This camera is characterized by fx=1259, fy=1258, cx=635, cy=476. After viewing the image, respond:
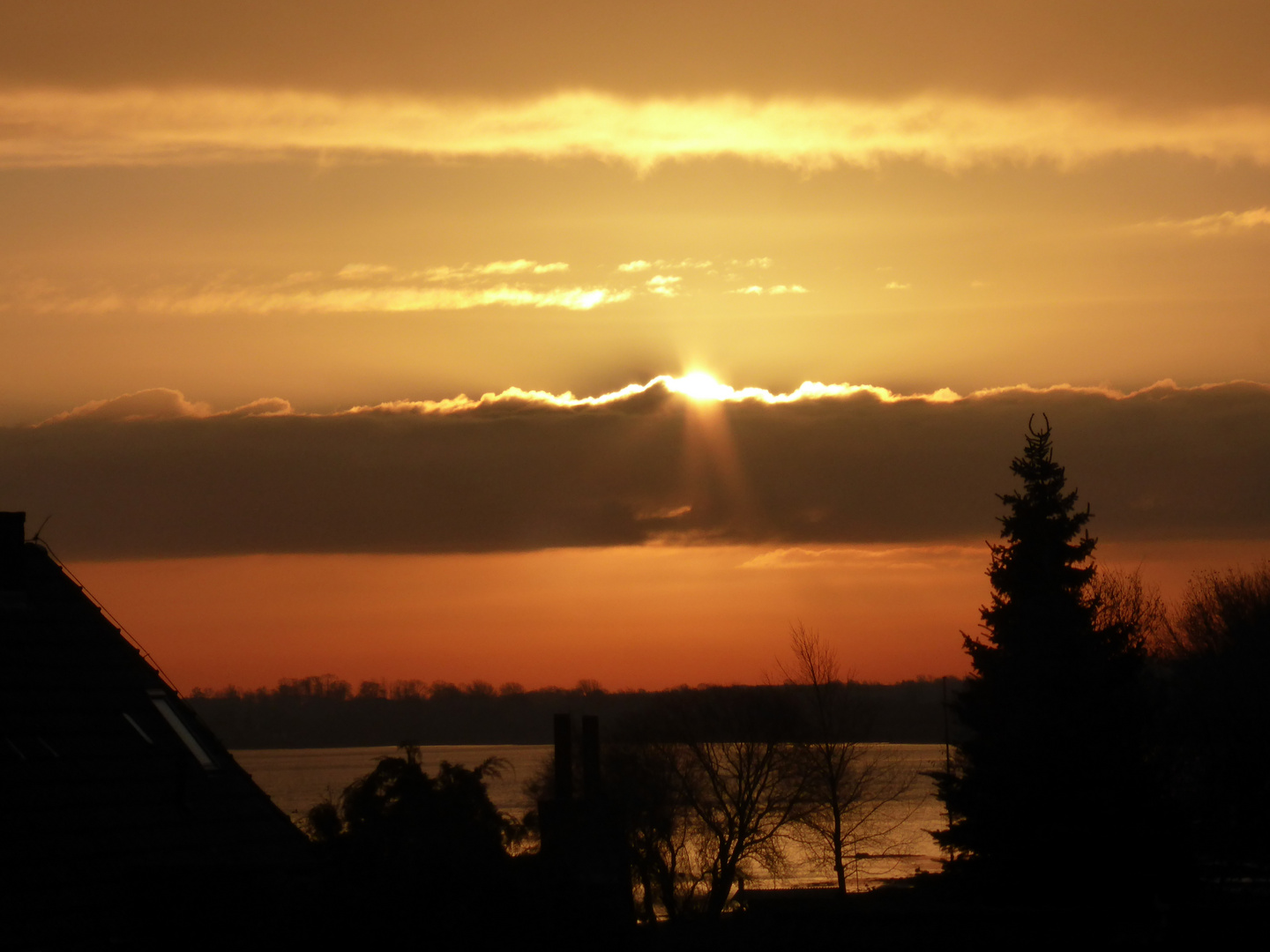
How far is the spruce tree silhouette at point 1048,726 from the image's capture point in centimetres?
2916

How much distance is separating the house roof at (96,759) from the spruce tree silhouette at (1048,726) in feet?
55.9

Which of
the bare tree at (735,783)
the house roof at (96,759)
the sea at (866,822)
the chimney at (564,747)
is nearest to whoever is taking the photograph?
the house roof at (96,759)

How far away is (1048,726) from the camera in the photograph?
29.5m

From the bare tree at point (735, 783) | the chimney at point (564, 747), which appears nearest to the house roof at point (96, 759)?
the chimney at point (564, 747)

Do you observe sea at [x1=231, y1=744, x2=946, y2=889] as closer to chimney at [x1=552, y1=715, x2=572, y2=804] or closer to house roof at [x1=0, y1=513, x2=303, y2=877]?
chimney at [x1=552, y1=715, x2=572, y2=804]

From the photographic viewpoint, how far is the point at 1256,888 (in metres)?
33.4

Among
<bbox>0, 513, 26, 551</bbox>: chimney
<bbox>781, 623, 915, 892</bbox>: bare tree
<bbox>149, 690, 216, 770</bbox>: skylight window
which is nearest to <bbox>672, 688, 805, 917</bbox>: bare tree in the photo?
<bbox>781, 623, 915, 892</bbox>: bare tree

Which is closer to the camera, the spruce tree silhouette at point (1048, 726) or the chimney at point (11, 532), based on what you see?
the chimney at point (11, 532)

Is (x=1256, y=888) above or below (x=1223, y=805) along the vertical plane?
below

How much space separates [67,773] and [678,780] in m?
42.6

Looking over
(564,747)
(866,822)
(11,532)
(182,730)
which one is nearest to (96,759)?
(182,730)

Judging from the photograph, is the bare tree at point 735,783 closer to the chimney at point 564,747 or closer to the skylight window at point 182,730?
the chimney at point 564,747

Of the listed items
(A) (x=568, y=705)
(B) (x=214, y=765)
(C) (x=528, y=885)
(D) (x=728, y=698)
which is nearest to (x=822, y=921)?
(C) (x=528, y=885)

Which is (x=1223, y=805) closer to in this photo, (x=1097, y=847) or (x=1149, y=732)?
(x=1149, y=732)
